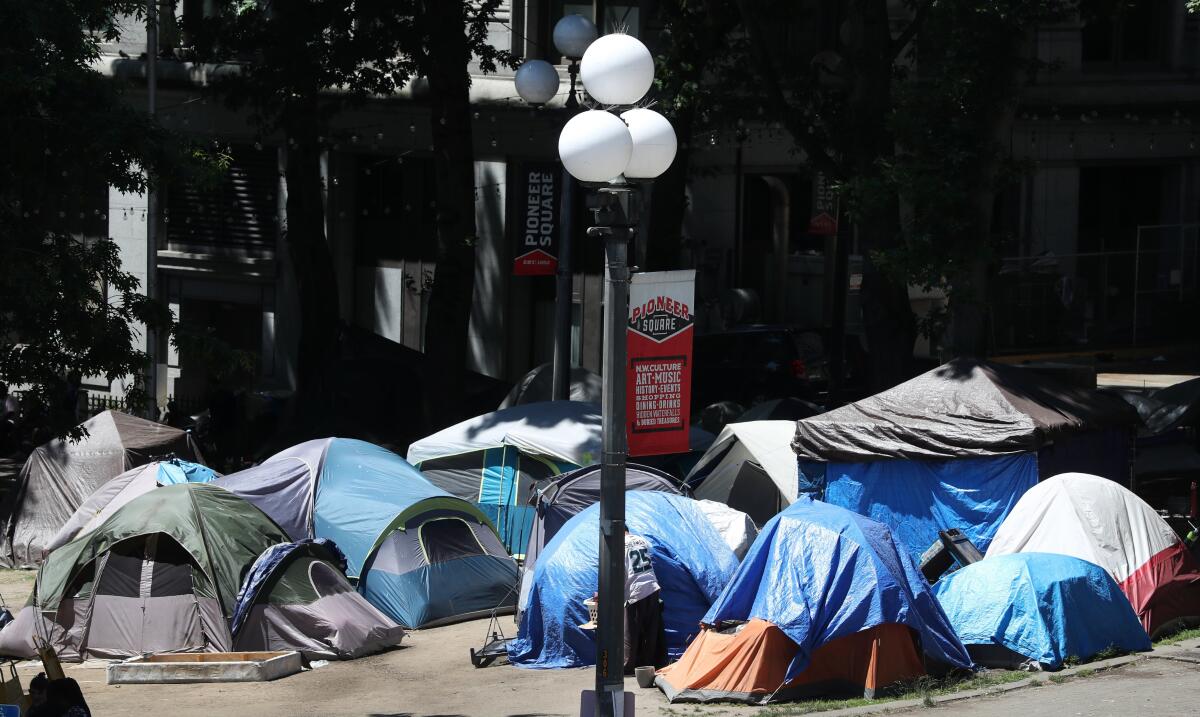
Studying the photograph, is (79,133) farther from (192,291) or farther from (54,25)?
(192,291)

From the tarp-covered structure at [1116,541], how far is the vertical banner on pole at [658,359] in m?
6.07

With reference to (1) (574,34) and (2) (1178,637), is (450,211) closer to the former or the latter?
(1) (574,34)

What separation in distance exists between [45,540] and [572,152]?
13716 millimetres

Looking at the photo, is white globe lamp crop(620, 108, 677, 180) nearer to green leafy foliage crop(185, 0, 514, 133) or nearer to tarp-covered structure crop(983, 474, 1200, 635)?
tarp-covered structure crop(983, 474, 1200, 635)

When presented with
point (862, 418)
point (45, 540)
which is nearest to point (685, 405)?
point (862, 418)

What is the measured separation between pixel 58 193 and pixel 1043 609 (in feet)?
29.4

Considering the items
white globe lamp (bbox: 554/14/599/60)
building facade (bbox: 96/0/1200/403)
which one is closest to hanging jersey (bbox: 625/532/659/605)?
white globe lamp (bbox: 554/14/599/60)

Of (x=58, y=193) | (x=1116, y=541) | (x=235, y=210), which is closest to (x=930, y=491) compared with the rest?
(x=1116, y=541)

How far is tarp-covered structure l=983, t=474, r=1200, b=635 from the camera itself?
13.9m

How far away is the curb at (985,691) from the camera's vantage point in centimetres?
1194

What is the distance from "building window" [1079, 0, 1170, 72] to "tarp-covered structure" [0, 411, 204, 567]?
66.8 ft

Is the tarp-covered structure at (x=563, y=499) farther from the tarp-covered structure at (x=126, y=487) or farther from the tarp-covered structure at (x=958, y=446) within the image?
the tarp-covered structure at (x=126, y=487)

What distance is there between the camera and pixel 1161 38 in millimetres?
30875

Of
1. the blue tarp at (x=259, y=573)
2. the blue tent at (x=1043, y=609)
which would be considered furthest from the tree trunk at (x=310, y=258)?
the blue tent at (x=1043, y=609)
